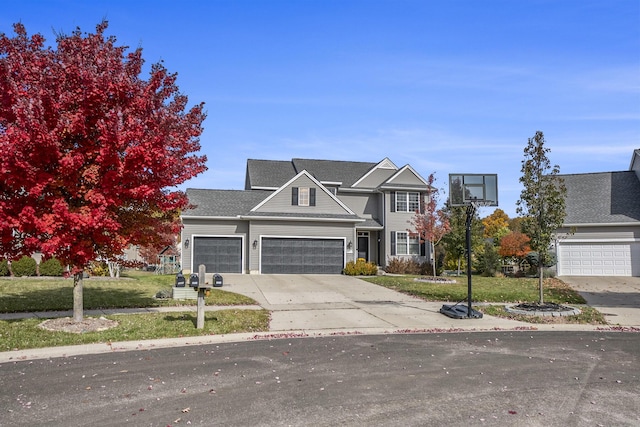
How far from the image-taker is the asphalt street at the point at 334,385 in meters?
5.57

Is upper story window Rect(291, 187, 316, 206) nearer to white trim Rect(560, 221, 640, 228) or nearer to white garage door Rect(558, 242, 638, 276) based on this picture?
white trim Rect(560, 221, 640, 228)

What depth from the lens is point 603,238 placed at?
26703 mm

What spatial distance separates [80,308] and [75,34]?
606 cm

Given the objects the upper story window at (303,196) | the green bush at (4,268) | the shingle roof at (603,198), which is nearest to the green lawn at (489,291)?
the shingle roof at (603,198)

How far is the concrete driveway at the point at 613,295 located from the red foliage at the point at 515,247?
17.4ft

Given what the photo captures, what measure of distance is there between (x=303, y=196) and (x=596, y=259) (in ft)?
53.7

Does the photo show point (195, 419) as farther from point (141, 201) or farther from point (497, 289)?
point (497, 289)

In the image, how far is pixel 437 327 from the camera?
12.2m

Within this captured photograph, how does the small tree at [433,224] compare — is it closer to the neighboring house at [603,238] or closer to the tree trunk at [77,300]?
the neighboring house at [603,238]

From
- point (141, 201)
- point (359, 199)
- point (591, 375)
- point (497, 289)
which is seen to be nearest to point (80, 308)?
A: point (141, 201)

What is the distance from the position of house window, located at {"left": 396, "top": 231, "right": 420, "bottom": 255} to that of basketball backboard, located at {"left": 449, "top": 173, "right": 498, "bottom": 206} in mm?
16573

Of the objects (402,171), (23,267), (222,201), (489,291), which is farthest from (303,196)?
(23,267)

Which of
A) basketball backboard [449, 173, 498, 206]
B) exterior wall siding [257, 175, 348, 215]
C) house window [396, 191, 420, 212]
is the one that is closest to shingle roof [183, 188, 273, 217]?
exterior wall siding [257, 175, 348, 215]

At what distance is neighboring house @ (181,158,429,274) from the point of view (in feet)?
93.7
